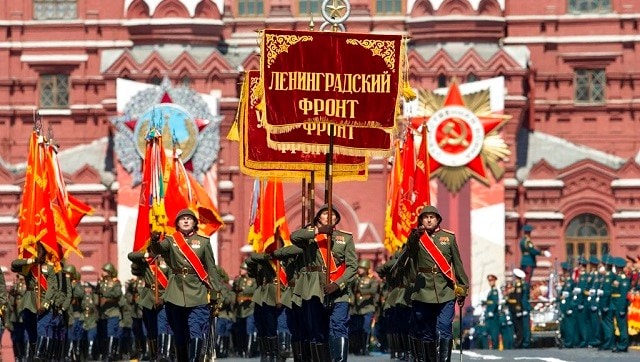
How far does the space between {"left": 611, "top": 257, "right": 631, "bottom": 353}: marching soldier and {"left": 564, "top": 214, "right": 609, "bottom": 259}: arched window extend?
18.3 m

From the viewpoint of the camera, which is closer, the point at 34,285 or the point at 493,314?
the point at 34,285

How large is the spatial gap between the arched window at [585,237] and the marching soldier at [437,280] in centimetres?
3120

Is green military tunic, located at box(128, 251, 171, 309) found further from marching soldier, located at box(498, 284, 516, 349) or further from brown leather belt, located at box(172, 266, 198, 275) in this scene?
marching soldier, located at box(498, 284, 516, 349)

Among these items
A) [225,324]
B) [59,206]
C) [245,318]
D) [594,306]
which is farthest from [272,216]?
[225,324]

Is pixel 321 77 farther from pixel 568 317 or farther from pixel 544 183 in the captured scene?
pixel 544 183

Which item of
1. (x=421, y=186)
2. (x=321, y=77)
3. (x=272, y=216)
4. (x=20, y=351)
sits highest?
(x=321, y=77)

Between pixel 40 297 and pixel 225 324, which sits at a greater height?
pixel 225 324

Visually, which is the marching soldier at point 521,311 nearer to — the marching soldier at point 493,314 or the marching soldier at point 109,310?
the marching soldier at point 493,314

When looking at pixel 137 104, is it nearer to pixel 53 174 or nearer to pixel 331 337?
pixel 53 174

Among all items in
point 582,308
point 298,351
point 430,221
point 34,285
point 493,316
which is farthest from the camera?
point 493,316

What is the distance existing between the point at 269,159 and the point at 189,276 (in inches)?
185

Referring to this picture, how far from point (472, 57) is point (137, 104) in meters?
8.19

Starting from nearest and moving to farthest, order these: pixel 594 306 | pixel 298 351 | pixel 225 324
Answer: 1. pixel 298 351
2. pixel 594 306
3. pixel 225 324

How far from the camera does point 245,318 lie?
144ft
